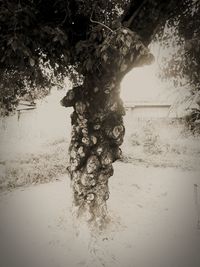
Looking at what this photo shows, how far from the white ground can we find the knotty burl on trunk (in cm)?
41

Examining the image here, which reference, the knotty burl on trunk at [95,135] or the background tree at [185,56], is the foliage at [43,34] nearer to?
the knotty burl on trunk at [95,135]

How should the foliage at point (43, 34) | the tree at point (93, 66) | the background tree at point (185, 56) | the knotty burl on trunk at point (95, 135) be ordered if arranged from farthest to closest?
the background tree at point (185, 56) → the knotty burl on trunk at point (95, 135) → the tree at point (93, 66) → the foliage at point (43, 34)

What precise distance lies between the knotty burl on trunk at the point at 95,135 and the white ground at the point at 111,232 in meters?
0.41

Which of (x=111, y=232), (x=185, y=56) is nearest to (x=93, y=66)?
(x=185, y=56)

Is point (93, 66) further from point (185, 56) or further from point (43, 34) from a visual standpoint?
point (185, 56)

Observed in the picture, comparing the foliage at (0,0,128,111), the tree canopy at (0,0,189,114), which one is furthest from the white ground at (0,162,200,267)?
the tree canopy at (0,0,189,114)

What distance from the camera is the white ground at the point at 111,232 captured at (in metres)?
4.06

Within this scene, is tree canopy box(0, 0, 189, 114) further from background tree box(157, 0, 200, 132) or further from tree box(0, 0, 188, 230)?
background tree box(157, 0, 200, 132)

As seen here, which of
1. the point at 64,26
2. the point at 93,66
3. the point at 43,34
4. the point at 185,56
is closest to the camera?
the point at 43,34

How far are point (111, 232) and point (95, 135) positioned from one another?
4.59ft

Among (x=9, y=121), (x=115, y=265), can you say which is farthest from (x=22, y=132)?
(x=115, y=265)

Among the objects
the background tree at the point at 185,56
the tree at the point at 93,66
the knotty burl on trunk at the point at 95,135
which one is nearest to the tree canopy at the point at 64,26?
the tree at the point at 93,66

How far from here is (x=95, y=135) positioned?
4.52 metres

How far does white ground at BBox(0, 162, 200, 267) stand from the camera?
4062 millimetres
